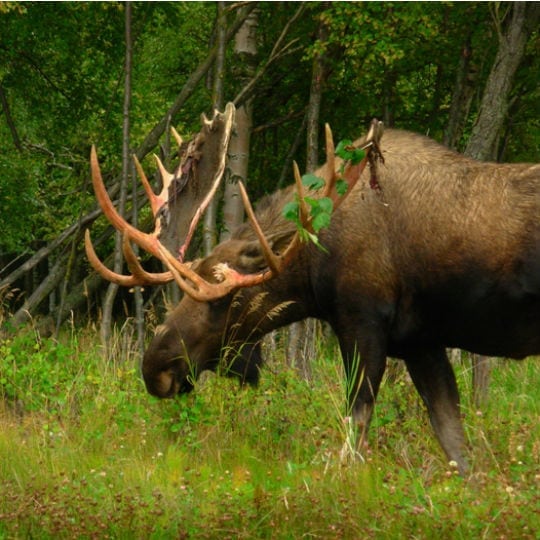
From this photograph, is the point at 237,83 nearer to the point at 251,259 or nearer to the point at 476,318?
the point at 251,259

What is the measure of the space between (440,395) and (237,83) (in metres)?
9.51

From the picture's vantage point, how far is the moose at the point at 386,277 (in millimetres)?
7324

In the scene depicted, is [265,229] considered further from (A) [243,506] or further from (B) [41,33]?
(B) [41,33]

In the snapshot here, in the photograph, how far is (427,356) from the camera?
796 cm

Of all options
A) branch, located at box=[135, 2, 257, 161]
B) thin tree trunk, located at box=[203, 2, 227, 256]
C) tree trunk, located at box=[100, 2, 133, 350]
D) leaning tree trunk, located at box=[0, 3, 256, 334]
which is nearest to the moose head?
thin tree trunk, located at box=[203, 2, 227, 256]

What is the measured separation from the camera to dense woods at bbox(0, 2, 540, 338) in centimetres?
1569

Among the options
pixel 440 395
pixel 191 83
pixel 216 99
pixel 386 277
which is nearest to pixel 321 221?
pixel 386 277

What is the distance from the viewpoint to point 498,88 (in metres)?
10.9

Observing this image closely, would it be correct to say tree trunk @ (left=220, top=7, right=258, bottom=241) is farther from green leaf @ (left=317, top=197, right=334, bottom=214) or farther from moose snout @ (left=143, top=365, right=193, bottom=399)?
green leaf @ (left=317, top=197, right=334, bottom=214)

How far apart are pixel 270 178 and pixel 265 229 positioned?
1310cm

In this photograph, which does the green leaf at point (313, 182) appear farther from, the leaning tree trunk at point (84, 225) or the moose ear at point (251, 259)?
the leaning tree trunk at point (84, 225)

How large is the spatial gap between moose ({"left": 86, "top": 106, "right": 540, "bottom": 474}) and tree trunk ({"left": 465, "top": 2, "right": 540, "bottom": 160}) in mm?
2670

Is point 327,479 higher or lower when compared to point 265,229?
lower

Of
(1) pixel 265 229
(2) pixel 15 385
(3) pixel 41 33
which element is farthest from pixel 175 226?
(3) pixel 41 33
